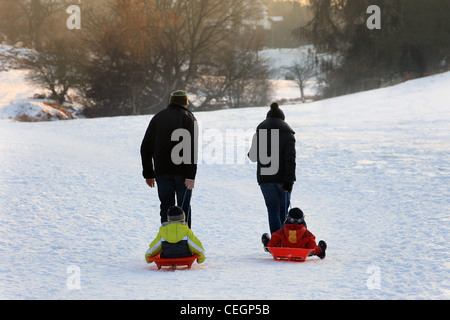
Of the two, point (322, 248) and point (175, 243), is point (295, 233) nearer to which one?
point (322, 248)

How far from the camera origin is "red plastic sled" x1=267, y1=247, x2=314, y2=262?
21.7ft

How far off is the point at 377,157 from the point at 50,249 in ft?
29.8

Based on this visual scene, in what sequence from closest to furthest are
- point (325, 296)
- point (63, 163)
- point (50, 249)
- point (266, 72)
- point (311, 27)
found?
point (325, 296)
point (50, 249)
point (63, 163)
point (311, 27)
point (266, 72)

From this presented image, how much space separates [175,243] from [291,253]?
1380 mm

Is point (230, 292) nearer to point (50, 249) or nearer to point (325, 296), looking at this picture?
point (325, 296)

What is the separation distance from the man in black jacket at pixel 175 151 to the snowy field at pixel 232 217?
2.94 feet

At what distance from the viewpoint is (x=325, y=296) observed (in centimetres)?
512

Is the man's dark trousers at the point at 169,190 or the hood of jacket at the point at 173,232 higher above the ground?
the man's dark trousers at the point at 169,190

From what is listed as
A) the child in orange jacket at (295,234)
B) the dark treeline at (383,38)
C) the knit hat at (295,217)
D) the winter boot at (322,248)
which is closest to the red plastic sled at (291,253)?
the child in orange jacket at (295,234)

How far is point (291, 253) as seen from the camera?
6656 mm

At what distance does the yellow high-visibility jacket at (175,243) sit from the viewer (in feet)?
19.8

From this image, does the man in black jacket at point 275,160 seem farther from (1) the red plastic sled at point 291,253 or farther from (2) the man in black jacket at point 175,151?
(2) the man in black jacket at point 175,151

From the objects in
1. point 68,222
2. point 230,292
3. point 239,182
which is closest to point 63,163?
point 239,182

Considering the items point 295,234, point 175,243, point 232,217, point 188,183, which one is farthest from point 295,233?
point 232,217
